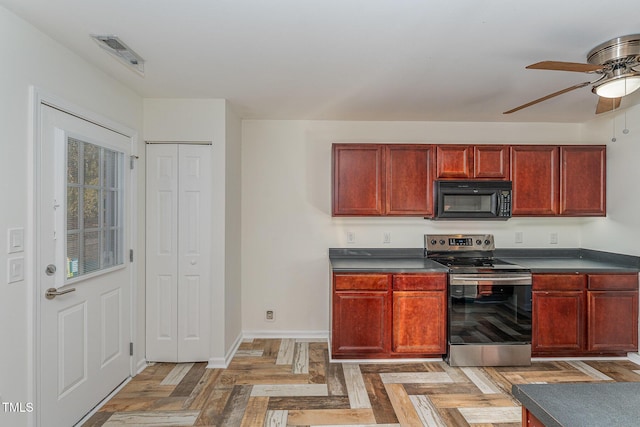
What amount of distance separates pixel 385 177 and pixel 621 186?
2.34 metres

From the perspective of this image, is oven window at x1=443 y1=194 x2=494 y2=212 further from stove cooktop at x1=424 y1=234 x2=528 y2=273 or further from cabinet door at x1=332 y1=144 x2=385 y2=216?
cabinet door at x1=332 y1=144 x2=385 y2=216

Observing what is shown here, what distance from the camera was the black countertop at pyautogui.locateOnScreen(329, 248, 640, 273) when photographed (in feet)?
10.2

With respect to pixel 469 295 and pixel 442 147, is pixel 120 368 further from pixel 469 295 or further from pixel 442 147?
pixel 442 147

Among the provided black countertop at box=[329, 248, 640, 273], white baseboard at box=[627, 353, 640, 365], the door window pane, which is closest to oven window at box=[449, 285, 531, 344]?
black countertop at box=[329, 248, 640, 273]

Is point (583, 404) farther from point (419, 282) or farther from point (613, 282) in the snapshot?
point (613, 282)

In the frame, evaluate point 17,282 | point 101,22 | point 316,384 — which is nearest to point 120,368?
point 17,282

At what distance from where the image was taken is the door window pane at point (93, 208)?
2.19 m

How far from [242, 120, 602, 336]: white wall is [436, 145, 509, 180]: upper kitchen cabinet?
0.41 metres

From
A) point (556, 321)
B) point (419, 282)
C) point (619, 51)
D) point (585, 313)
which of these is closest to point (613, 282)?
point (585, 313)

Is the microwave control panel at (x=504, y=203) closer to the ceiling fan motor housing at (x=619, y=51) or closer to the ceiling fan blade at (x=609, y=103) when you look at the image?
the ceiling fan blade at (x=609, y=103)

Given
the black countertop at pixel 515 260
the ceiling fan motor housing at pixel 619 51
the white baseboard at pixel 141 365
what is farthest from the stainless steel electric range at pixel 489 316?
the white baseboard at pixel 141 365

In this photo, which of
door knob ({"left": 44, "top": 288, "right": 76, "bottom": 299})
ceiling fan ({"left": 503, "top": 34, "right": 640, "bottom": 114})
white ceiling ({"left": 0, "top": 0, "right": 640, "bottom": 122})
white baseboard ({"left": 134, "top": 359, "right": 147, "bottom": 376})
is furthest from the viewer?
white baseboard ({"left": 134, "top": 359, "right": 147, "bottom": 376})

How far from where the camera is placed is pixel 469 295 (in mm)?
3051

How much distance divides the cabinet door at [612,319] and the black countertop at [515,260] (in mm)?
242
